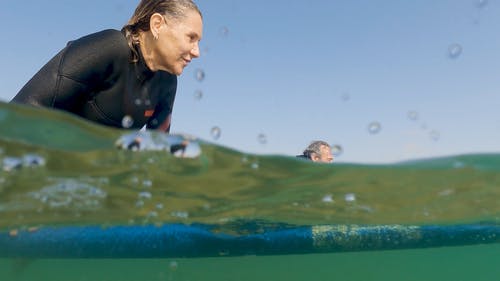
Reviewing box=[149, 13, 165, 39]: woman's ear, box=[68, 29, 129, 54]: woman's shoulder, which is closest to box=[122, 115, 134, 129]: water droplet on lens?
box=[68, 29, 129, 54]: woman's shoulder

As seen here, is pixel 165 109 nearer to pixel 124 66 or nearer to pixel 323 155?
pixel 124 66

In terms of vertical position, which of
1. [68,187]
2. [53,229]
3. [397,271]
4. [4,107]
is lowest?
[397,271]

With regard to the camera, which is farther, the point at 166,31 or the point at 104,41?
the point at 166,31

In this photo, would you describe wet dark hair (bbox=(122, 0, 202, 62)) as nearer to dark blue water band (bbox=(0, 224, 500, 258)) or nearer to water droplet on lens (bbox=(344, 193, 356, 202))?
water droplet on lens (bbox=(344, 193, 356, 202))

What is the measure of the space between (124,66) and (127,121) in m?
0.59

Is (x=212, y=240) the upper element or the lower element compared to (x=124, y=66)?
lower

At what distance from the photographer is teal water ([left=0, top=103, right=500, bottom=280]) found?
12.6ft

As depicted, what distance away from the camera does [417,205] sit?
22.1 feet

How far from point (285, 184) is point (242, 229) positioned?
2.89 m

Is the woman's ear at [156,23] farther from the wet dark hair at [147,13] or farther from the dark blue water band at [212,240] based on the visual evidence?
the dark blue water band at [212,240]

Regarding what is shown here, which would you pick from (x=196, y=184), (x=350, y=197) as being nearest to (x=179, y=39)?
(x=196, y=184)

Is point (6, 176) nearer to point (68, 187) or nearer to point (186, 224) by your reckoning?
point (68, 187)

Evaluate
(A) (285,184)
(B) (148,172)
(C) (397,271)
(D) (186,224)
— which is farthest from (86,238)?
(C) (397,271)

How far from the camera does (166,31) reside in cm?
395
